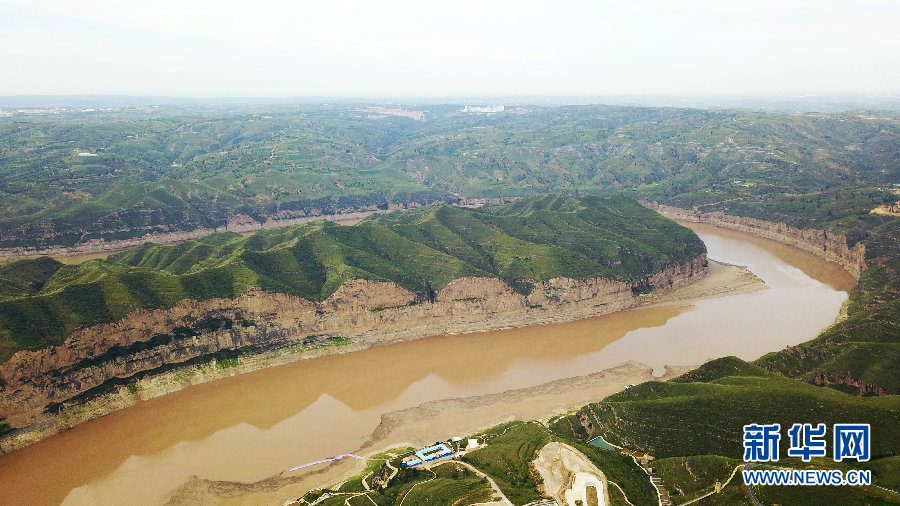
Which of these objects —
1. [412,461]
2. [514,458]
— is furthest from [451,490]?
[412,461]

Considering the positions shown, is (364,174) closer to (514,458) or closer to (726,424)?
(514,458)

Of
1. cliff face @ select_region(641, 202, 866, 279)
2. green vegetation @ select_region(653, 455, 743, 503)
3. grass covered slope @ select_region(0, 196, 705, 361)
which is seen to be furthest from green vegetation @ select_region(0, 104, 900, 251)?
green vegetation @ select_region(653, 455, 743, 503)

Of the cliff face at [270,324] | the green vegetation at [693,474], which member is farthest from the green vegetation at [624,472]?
the cliff face at [270,324]

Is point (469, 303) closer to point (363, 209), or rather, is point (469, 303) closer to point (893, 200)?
point (363, 209)

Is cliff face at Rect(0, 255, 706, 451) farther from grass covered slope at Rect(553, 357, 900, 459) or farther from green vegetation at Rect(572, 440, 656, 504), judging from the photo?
green vegetation at Rect(572, 440, 656, 504)

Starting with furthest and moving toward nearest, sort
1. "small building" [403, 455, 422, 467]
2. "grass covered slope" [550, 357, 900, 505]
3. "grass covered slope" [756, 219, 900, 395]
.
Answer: "grass covered slope" [756, 219, 900, 395] < "small building" [403, 455, 422, 467] < "grass covered slope" [550, 357, 900, 505]
